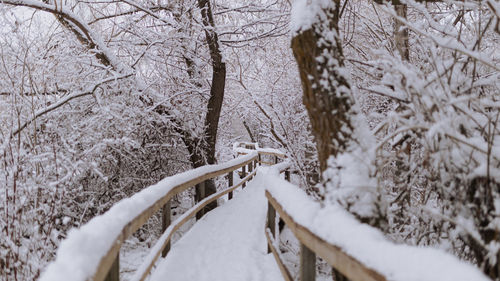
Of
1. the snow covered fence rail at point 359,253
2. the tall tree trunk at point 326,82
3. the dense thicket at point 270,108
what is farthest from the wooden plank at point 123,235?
the tall tree trunk at point 326,82

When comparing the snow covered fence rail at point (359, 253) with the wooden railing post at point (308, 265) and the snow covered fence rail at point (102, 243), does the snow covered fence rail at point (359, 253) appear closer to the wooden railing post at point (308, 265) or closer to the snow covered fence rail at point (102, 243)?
the wooden railing post at point (308, 265)

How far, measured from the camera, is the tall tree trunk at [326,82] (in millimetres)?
2936

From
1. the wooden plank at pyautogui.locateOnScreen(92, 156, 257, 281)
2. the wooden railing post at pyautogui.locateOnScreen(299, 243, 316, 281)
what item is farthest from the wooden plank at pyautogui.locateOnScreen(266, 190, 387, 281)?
the wooden plank at pyautogui.locateOnScreen(92, 156, 257, 281)

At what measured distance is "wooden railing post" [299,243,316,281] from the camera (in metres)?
3.01

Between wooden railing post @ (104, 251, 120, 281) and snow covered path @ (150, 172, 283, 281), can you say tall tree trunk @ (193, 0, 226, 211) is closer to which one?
snow covered path @ (150, 172, 283, 281)

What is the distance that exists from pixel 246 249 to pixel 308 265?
2.40 metres

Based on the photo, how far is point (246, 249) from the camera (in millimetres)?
5320

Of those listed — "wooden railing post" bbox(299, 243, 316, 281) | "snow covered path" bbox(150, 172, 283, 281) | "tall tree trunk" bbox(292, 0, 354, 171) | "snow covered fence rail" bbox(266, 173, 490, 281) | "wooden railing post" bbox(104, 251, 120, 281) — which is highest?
"tall tree trunk" bbox(292, 0, 354, 171)

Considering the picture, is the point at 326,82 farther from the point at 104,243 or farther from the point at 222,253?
the point at 222,253

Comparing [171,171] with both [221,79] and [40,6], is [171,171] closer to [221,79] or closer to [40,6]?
[221,79]

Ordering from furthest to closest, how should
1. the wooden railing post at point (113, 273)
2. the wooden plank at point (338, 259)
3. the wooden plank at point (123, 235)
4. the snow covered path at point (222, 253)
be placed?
the snow covered path at point (222, 253)
the wooden railing post at point (113, 273)
the wooden plank at point (123, 235)
the wooden plank at point (338, 259)

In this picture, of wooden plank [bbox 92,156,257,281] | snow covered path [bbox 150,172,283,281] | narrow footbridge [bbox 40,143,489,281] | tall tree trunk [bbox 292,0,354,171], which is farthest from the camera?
snow covered path [bbox 150,172,283,281]

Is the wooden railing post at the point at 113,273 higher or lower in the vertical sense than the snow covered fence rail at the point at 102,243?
lower

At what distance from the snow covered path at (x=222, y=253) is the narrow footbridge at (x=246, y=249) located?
11mm
